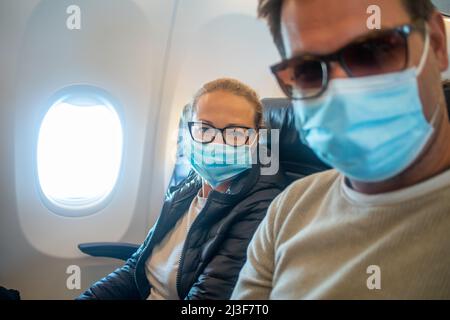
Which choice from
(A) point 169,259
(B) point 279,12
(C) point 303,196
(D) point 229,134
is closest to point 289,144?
(D) point 229,134

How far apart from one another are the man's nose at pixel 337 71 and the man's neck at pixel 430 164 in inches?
7.5

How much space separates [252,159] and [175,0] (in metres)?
0.92

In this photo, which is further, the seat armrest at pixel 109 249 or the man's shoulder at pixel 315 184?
the seat armrest at pixel 109 249

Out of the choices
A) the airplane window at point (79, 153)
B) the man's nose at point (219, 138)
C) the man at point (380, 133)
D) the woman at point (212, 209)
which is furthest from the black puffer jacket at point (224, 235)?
the airplane window at point (79, 153)

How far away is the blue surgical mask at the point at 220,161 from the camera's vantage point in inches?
38.9

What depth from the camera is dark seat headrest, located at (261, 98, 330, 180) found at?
0.90 metres

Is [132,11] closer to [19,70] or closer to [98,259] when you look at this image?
[19,70]

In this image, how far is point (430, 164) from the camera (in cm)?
55

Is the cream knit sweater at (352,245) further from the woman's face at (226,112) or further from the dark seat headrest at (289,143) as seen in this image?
the woman's face at (226,112)

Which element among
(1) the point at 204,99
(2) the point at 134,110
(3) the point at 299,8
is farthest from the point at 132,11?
(3) the point at 299,8

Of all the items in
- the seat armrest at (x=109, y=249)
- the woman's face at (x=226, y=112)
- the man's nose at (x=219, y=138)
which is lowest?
the seat armrest at (x=109, y=249)

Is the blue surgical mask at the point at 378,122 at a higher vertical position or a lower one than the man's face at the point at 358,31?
lower

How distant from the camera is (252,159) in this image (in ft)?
3.24

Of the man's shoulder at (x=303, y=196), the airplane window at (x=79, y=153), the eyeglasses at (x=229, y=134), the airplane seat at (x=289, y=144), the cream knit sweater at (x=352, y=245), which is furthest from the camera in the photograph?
the airplane window at (x=79, y=153)
